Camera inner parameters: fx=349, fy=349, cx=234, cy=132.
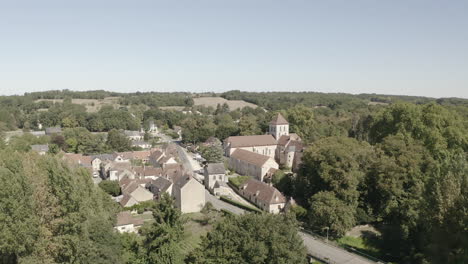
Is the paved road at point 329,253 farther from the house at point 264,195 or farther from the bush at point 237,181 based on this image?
the bush at point 237,181

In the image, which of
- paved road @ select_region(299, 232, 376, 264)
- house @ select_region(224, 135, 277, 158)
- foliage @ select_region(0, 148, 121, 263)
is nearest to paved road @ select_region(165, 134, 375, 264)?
paved road @ select_region(299, 232, 376, 264)

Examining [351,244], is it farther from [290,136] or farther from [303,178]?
[290,136]

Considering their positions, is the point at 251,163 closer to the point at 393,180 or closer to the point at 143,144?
the point at 393,180

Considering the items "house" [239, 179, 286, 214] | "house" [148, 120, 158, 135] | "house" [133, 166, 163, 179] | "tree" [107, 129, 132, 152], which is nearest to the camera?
"house" [239, 179, 286, 214]

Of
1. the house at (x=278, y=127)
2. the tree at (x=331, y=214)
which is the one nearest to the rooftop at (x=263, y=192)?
the tree at (x=331, y=214)

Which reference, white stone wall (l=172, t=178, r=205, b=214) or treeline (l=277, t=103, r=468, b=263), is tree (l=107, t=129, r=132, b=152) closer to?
white stone wall (l=172, t=178, r=205, b=214)

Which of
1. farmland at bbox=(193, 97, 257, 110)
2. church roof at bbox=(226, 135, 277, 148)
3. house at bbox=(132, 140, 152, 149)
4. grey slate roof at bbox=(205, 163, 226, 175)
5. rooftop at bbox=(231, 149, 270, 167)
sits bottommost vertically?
house at bbox=(132, 140, 152, 149)
